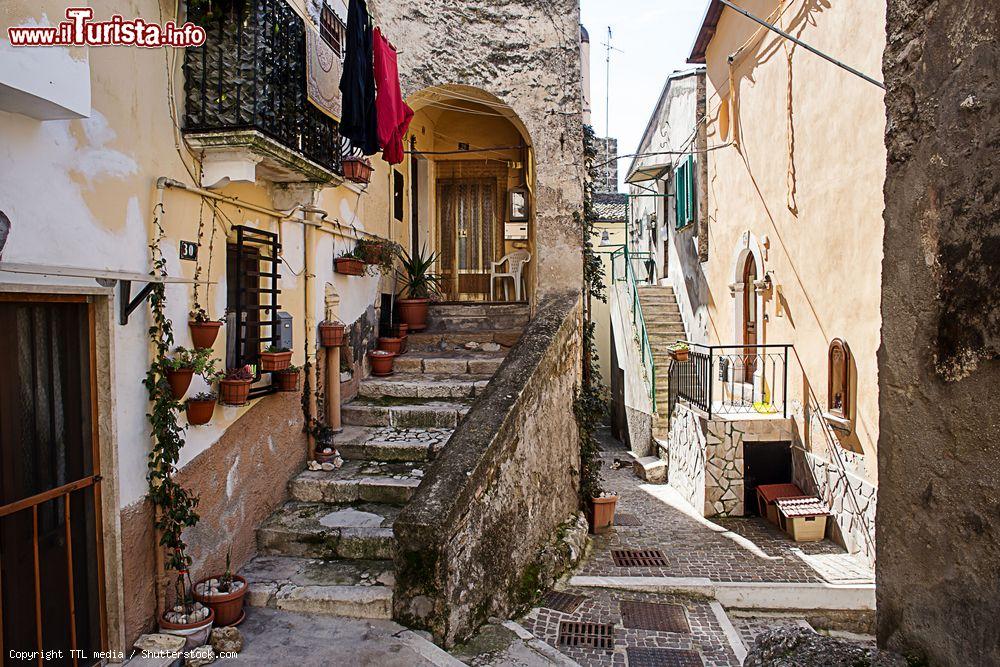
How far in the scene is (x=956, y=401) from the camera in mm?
1594

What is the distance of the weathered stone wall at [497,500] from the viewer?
4.12 metres

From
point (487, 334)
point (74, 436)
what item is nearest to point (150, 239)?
point (74, 436)

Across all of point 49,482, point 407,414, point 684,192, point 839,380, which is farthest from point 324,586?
point 684,192

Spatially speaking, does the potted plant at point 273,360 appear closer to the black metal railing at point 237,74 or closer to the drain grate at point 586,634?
the black metal railing at point 237,74

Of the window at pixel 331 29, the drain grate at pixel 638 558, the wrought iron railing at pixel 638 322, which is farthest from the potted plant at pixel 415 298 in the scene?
the wrought iron railing at pixel 638 322

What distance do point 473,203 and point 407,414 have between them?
5601 mm

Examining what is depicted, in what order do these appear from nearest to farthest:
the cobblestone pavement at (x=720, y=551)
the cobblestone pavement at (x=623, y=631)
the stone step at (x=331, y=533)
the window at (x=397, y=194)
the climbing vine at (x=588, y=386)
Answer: the cobblestone pavement at (x=623, y=631), the stone step at (x=331, y=533), the cobblestone pavement at (x=720, y=551), the climbing vine at (x=588, y=386), the window at (x=397, y=194)

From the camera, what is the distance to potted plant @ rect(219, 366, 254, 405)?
4.55 metres

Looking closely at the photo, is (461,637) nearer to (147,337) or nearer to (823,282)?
(147,337)

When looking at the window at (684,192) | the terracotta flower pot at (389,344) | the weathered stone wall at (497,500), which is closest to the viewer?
the weathered stone wall at (497,500)

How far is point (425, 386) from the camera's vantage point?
7.02 m

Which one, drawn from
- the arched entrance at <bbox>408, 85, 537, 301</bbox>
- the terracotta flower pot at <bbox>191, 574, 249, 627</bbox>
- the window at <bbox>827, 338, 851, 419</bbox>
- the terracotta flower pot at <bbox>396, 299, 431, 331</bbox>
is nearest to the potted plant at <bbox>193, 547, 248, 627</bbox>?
the terracotta flower pot at <bbox>191, 574, 249, 627</bbox>

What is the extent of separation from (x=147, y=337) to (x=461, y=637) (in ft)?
9.18

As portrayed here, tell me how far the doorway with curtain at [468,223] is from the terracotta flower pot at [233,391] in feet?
21.9
